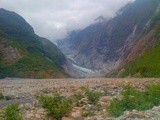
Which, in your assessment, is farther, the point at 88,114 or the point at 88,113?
the point at 88,113

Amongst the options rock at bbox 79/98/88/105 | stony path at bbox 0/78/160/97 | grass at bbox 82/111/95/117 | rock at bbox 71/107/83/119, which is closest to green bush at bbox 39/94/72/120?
rock at bbox 71/107/83/119

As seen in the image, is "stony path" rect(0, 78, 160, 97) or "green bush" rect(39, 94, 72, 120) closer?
"green bush" rect(39, 94, 72, 120)

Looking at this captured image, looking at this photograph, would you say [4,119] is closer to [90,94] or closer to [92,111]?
[92,111]

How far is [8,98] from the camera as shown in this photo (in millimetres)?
58156

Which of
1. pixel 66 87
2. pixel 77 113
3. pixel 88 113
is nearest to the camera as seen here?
pixel 88 113

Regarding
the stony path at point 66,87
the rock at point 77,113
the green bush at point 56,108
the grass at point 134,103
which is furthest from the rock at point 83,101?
the stony path at point 66,87

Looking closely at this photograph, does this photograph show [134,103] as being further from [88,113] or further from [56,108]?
[56,108]

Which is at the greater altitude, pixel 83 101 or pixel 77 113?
pixel 83 101

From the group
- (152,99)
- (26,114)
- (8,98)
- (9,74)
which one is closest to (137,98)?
(152,99)

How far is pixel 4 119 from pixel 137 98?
852 cm

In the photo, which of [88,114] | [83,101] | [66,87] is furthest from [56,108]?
[66,87]

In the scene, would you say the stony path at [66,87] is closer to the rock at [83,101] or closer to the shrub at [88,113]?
the rock at [83,101]

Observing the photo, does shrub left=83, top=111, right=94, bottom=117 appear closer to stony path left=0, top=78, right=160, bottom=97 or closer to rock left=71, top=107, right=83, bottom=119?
rock left=71, top=107, right=83, bottom=119

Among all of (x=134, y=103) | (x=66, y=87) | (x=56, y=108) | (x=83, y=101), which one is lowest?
(x=56, y=108)
